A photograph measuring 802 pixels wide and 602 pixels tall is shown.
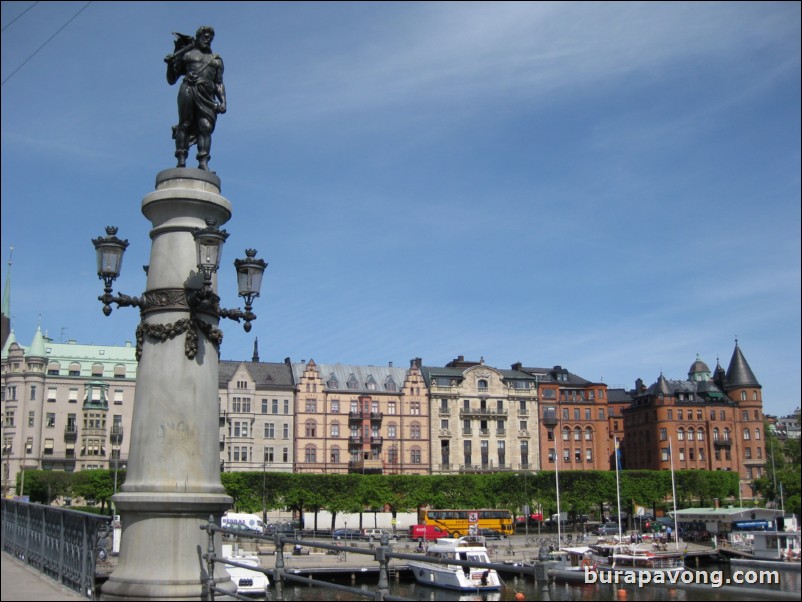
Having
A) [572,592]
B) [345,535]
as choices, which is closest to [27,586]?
[572,592]

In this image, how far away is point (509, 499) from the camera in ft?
258

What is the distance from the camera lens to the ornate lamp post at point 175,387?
10.4m

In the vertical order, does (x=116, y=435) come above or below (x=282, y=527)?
above

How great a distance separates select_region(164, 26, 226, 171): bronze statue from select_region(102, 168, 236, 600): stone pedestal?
0.75 m

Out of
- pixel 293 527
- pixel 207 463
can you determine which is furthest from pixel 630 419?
pixel 207 463

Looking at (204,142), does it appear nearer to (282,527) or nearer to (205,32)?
(205,32)

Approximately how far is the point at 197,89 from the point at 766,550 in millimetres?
39331

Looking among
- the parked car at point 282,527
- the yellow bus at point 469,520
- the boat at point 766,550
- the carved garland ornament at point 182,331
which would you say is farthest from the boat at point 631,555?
the carved garland ornament at point 182,331

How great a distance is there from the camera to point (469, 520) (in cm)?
7369

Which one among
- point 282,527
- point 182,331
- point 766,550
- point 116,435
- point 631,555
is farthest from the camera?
point 116,435

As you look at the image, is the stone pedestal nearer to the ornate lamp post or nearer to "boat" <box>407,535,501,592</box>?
the ornate lamp post

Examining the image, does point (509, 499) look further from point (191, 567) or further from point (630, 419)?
point (191, 567)

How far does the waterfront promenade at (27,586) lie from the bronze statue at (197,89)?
20.3ft

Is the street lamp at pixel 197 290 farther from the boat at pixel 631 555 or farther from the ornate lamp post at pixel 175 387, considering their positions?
the boat at pixel 631 555
